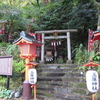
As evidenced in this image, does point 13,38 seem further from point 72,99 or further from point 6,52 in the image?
point 72,99

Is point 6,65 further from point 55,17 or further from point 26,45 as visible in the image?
point 55,17

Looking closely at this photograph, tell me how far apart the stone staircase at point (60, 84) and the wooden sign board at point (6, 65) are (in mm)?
1948

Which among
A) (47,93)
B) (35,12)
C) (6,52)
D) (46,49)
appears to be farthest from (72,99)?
(35,12)

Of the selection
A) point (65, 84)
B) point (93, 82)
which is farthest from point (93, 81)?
point (65, 84)

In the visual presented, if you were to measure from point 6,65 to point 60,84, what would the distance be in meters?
3.16

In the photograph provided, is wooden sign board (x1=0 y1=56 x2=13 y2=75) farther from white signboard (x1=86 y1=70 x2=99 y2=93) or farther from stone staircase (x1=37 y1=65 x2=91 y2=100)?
white signboard (x1=86 y1=70 x2=99 y2=93)

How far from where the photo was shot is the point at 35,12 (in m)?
9.72

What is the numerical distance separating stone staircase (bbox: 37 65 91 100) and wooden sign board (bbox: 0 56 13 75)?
195 centimetres

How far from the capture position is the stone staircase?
4.61 meters

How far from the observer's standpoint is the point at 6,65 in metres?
5.11

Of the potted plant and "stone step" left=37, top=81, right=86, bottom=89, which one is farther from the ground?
"stone step" left=37, top=81, right=86, bottom=89

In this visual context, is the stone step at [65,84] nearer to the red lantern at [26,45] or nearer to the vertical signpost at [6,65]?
the vertical signpost at [6,65]

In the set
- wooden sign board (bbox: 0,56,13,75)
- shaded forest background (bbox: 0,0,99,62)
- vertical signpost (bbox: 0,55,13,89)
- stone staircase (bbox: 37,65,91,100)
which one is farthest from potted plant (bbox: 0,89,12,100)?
shaded forest background (bbox: 0,0,99,62)

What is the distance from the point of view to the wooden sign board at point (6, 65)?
4.98 metres
